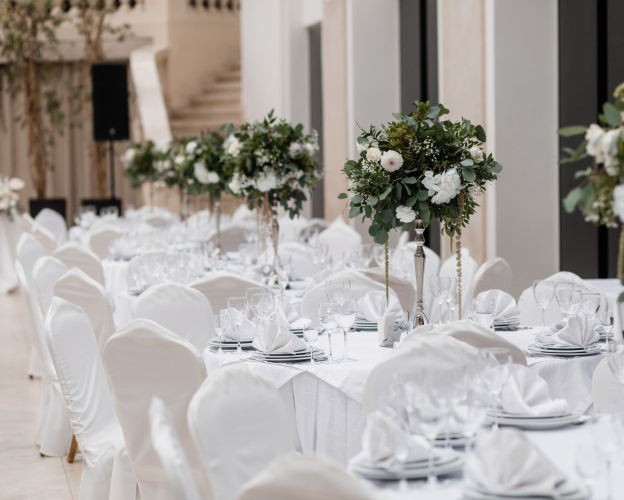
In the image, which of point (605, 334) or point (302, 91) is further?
point (302, 91)

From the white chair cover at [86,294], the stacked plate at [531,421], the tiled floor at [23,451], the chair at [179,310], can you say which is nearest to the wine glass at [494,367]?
the stacked plate at [531,421]

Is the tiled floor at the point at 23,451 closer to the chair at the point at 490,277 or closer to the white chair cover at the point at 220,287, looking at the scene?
the white chair cover at the point at 220,287

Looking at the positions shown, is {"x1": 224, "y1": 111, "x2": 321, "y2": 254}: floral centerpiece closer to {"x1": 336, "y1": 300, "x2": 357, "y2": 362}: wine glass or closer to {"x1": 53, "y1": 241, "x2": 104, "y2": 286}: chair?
{"x1": 53, "y1": 241, "x2": 104, "y2": 286}: chair

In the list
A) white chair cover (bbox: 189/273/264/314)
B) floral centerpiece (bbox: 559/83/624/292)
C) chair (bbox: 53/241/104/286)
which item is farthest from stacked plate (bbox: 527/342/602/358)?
chair (bbox: 53/241/104/286)

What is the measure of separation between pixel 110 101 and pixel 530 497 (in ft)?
39.3

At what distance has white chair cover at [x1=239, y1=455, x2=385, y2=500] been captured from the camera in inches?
58.3

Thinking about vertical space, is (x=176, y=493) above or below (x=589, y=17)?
below

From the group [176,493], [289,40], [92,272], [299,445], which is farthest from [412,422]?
[289,40]

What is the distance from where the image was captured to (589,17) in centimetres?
610

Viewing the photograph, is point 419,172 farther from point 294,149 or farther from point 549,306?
point 294,149

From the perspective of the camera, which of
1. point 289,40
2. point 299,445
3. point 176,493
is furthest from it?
point 289,40

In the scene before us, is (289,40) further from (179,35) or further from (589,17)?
(589,17)

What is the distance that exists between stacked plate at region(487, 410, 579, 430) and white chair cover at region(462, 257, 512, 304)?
8.70 feet

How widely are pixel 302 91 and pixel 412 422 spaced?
32.6ft
